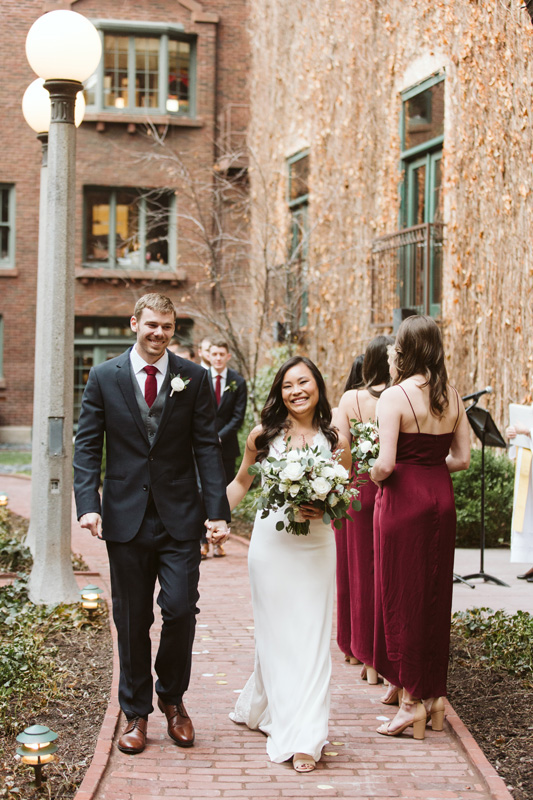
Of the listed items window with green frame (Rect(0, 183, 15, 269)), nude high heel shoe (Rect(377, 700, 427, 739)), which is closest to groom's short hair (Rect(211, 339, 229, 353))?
nude high heel shoe (Rect(377, 700, 427, 739))

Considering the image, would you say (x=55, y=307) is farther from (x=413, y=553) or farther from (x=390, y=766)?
(x=390, y=766)

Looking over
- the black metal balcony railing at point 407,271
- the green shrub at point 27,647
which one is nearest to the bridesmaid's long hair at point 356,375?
the green shrub at point 27,647

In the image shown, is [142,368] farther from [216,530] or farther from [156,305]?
[216,530]

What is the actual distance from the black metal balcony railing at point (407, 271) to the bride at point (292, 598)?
280 inches

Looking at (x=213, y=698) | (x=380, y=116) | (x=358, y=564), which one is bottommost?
(x=213, y=698)

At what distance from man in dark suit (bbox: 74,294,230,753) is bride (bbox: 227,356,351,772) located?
29 centimetres

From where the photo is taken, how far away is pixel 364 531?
6.04 m

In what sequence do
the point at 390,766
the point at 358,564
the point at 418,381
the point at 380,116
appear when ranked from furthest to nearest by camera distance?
A: the point at 380,116 < the point at 358,564 < the point at 418,381 < the point at 390,766

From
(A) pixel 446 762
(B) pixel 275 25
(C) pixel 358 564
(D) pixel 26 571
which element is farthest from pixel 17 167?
(A) pixel 446 762

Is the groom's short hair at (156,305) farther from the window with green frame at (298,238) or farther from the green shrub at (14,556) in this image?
the window with green frame at (298,238)

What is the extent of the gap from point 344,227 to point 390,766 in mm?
11931

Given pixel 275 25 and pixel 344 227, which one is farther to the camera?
pixel 275 25

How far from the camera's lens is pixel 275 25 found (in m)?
19.6

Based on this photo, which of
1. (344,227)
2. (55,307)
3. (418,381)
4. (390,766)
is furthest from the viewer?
(344,227)
